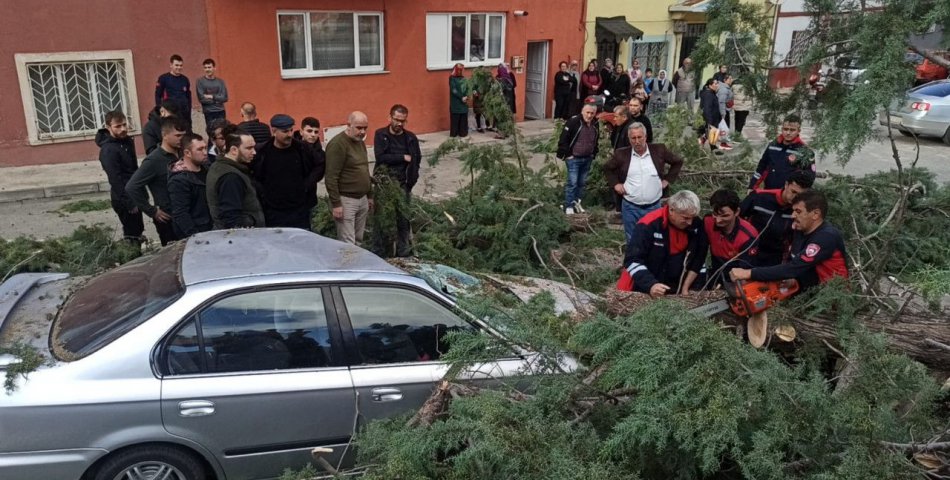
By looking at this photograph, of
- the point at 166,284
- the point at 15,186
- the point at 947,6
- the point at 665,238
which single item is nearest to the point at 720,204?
the point at 665,238

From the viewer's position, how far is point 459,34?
15805 mm

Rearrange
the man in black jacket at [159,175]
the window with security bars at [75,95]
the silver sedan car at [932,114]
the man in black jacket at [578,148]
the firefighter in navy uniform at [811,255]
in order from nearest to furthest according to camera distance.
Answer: the firefighter in navy uniform at [811,255] < the man in black jacket at [159,175] < the man in black jacket at [578,148] < the window with security bars at [75,95] < the silver sedan car at [932,114]

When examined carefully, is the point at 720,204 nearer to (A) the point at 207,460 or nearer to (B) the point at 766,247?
(B) the point at 766,247

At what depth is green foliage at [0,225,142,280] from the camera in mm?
5703

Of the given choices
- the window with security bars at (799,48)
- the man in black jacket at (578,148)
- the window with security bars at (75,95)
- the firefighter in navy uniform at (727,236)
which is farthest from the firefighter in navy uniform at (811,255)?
the window with security bars at (75,95)

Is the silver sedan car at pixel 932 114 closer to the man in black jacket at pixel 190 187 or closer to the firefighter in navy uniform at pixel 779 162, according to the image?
the firefighter in navy uniform at pixel 779 162

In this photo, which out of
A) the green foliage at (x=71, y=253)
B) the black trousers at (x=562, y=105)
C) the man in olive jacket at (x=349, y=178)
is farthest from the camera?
the black trousers at (x=562, y=105)

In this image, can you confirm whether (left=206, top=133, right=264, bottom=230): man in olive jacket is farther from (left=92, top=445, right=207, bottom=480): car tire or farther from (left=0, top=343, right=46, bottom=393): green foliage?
(left=92, top=445, right=207, bottom=480): car tire

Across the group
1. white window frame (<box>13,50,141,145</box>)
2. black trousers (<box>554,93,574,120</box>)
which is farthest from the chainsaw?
black trousers (<box>554,93,574,120</box>)

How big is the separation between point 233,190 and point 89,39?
25.1 feet

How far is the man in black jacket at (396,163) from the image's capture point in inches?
275

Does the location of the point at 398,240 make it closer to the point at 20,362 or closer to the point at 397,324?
the point at 397,324

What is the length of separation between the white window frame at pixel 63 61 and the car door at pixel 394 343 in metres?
9.72

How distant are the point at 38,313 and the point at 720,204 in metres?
4.44
